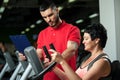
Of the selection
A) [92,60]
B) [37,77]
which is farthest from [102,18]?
[37,77]

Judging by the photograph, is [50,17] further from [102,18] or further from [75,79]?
[102,18]

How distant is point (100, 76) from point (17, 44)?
65 centimetres

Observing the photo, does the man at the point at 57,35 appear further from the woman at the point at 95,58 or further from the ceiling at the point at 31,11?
the ceiling at the point at 31,11

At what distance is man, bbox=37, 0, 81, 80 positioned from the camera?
2689mm

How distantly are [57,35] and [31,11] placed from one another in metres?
10.3

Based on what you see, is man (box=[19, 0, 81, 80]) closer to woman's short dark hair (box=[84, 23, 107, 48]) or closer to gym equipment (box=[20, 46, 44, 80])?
woman's short dark hair (box=[84, 23, 107, 48])

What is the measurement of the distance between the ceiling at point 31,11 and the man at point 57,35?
5.73 m

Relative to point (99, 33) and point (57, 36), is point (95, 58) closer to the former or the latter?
point (99, 33)

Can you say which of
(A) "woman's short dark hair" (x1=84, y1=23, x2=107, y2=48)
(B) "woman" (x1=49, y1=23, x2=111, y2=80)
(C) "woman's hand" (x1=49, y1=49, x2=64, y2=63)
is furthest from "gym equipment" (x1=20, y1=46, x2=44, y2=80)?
(A) "woman's short dark hair" (x1=84, y1=23, x2=107, y2=48)

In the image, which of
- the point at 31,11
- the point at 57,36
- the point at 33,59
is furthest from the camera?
the point at 31,11

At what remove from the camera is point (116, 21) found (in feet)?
14.5

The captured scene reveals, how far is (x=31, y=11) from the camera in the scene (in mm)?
13086

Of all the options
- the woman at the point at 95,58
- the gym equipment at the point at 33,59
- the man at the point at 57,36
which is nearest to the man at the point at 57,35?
the man at the point at 57,36

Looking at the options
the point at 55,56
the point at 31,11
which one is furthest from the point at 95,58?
the point at 31,11
